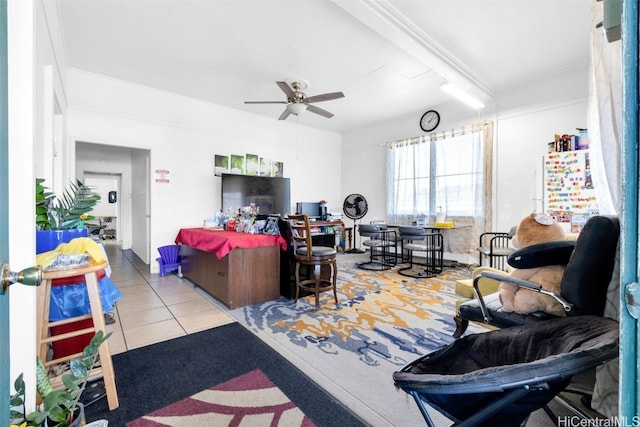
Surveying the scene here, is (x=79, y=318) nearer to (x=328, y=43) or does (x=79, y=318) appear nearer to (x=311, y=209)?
(x=328, y=43)

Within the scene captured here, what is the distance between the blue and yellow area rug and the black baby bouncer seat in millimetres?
460

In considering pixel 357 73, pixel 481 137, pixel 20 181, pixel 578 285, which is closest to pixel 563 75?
pixel 481 137

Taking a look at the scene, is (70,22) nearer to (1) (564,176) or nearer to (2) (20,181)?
(2) (20,181)

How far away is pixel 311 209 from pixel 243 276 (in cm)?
324

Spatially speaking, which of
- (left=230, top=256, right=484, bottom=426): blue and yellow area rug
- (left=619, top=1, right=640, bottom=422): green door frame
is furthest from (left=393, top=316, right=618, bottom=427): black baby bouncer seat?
(left=230, top=256, right=484, bottom=426): blue and yellow area rug

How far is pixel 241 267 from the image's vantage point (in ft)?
8.87

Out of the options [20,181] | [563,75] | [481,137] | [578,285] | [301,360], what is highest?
[563,75]

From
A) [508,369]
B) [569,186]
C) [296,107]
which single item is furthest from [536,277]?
[296,107]

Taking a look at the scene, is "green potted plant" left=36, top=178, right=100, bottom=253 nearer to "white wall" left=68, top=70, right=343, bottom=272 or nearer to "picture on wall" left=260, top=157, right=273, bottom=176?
"white wall" left=68, top=70, right=343, bottom=272

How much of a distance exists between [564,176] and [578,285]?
2.50 m

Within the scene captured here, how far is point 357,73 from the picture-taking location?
12.2ft

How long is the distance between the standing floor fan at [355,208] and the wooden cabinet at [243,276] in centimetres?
329

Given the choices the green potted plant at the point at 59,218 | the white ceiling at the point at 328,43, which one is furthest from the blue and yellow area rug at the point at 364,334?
the white ceiling at the point at 328,43

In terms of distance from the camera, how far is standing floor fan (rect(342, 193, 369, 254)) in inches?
243
